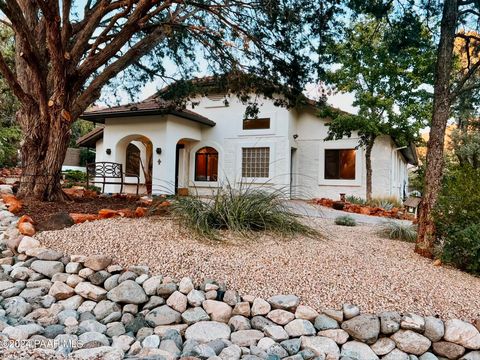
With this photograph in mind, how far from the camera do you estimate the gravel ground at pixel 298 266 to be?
2617mm

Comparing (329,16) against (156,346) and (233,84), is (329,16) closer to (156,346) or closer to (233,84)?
(233,84)

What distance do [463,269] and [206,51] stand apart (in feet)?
19.4

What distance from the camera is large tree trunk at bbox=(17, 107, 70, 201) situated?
5.22 metres

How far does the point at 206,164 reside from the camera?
14.0 metres

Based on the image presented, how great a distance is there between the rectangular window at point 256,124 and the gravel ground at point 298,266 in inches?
385

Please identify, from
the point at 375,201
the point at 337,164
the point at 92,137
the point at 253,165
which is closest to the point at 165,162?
the point at 253,165

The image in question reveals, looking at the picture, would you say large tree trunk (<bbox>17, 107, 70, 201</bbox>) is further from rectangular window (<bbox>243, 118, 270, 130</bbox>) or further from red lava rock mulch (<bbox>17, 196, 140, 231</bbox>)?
rectangular window (<bbox>243, 118, 270, 130</bbox>)

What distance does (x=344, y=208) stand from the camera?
948 centimetres

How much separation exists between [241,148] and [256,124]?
1110 mm

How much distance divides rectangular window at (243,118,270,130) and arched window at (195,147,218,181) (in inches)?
66.7

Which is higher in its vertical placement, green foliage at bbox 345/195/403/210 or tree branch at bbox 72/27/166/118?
tree branch at bbox 72/27/166/118

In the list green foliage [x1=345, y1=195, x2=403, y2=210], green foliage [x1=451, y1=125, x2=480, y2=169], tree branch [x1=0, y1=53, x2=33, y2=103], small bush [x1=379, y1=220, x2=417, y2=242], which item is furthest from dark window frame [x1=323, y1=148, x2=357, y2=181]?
tree branch [x1=0, y1=53, x2=33, y2=103]

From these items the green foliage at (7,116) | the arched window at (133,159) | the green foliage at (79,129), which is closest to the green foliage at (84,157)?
the green foliage at (79,129)

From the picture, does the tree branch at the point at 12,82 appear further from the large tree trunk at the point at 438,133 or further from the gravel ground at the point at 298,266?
the large tree trunk at the point at 438,133
